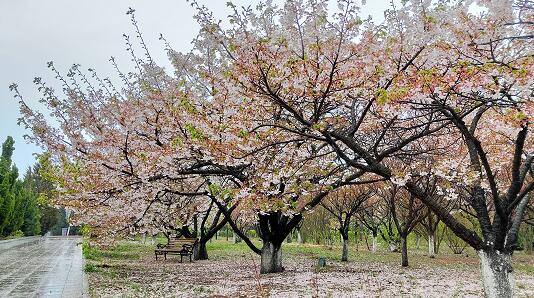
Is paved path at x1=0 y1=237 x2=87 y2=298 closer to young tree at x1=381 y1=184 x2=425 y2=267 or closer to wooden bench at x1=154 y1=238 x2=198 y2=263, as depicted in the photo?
wooden bench at x1=154 y1=238 x2=198 y2=263

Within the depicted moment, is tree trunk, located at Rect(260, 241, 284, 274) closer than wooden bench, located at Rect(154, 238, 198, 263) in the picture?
Yes

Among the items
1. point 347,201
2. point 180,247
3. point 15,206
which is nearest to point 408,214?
point 347,201

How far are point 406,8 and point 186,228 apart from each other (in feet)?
59.4

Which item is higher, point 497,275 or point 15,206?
point 15,206

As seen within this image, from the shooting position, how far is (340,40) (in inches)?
233

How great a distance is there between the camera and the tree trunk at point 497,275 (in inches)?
224

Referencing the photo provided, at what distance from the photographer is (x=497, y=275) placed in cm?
574

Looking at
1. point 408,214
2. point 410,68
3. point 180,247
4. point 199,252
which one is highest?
point 410,68

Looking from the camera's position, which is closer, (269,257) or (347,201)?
(269,257)

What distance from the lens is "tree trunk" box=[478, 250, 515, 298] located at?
5.68 metres

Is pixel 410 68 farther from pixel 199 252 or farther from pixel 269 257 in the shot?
pixel 199 252

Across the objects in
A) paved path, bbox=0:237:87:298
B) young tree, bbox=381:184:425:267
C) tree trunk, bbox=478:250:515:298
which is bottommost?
paved path, bbox=0:237:87:298

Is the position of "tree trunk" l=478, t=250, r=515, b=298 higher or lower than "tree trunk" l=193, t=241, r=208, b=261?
higher

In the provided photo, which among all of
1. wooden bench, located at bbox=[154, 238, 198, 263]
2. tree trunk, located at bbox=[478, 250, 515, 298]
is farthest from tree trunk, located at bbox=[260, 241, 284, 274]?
tree trunk, located at bbox=[478, 250, 515, 298]
